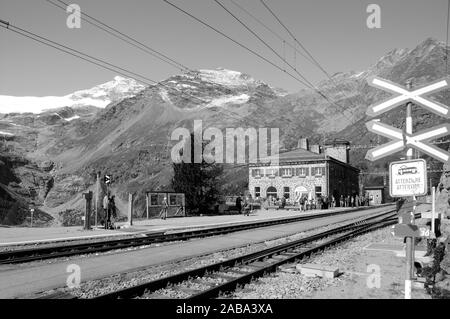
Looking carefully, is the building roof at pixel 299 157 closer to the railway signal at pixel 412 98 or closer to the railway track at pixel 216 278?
the railway track at pixel 216 278

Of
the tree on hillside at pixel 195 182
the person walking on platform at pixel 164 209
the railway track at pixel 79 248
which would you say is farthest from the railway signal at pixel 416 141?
the tree on hillside at pixel 195 182

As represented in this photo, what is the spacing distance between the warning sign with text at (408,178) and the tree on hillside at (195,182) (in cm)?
2755

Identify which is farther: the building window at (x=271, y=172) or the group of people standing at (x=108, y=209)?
the building window at (x=271, y=172)

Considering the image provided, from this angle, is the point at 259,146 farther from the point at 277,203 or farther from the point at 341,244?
the point at 341,244

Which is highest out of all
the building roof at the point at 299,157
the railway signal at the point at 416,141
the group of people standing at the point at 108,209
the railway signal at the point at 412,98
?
the building roof at the point at 299,157

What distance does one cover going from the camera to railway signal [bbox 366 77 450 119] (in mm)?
5758

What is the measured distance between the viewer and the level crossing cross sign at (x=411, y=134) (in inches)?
222

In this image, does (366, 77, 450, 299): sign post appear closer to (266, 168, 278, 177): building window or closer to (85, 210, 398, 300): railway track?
(85, 210, 398, 300): railway track

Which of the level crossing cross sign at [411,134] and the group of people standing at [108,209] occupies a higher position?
the level crossing cross sign at [411,134]

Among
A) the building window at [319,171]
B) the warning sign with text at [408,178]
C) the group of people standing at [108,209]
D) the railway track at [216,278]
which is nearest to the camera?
the warning sign with text at [408,178]

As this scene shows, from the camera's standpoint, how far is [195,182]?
3319cm

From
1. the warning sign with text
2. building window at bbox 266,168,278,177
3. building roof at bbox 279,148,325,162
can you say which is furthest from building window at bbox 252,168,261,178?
the warning sign with text

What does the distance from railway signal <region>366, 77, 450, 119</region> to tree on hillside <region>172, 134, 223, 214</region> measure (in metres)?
27.2
